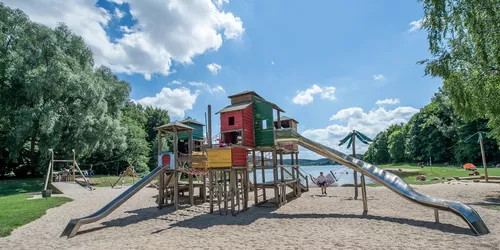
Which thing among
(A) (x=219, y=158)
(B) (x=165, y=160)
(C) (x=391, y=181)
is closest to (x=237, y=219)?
(A) (x=219, y=158)

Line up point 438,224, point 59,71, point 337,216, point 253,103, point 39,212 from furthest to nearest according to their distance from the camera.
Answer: point 59,71 → point 253,103 → point 39,212 → point 337,216 → point 438,224

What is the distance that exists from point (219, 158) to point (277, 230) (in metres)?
4.99

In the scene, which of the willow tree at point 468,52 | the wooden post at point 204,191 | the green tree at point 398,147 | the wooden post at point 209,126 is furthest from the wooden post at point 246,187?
the green tree at point 398,147

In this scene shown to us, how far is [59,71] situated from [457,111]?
3000 cm

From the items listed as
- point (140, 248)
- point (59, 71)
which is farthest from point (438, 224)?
point (59, 71)

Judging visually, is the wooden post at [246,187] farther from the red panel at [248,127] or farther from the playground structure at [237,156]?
the red panel at [248,127]

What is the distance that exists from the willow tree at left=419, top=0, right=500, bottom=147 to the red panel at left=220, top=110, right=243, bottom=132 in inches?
376

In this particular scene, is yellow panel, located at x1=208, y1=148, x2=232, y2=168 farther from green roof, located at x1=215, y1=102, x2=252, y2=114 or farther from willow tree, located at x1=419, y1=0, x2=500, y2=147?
willow tree, located at x1=419, y1=0, x2=500, y2=147

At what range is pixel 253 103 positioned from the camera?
14.9 m

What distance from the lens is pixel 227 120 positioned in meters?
14.2

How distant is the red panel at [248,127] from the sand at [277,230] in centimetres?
346

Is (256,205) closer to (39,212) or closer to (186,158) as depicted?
(186,158)

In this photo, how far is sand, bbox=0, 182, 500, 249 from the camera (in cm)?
743

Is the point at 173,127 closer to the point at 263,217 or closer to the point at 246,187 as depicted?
the point at 246,187
